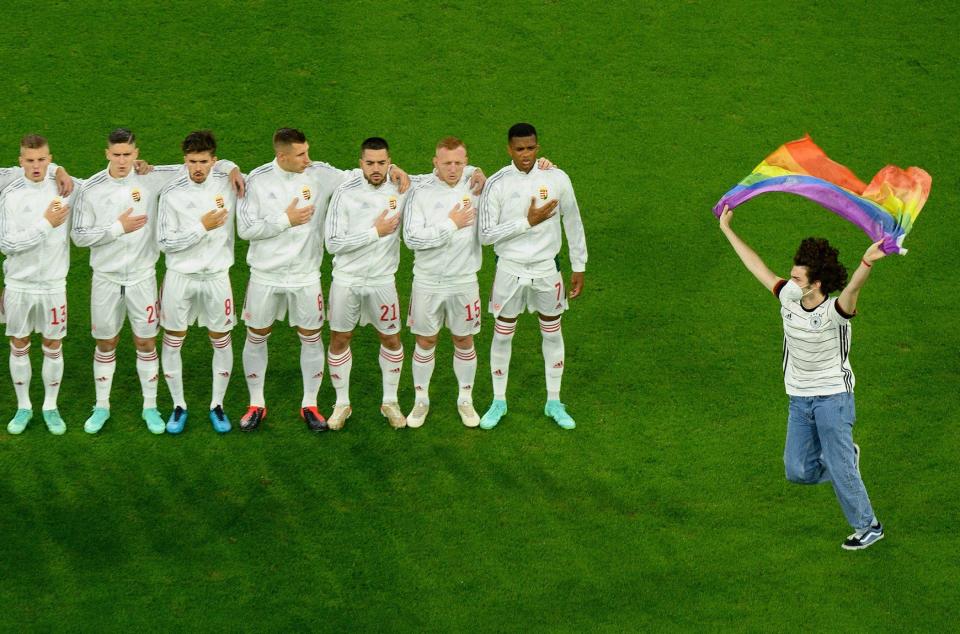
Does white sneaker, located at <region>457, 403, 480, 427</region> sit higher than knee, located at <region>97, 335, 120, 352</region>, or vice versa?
knee, located at <region>97, 335, 120, 352</region>

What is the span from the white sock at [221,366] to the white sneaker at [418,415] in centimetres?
149

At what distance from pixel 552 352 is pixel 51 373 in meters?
3.94

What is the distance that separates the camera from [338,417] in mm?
11273

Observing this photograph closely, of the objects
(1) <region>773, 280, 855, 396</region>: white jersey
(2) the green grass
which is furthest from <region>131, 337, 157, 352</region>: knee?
(1) <region>773, 280, 855, 396</region>: white jersey

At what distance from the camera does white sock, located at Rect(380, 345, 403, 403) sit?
36.9ft

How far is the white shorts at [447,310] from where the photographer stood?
10.9 meters

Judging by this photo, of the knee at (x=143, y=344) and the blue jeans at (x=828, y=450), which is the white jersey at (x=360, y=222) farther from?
the blue jeans at (x=828, y=450)

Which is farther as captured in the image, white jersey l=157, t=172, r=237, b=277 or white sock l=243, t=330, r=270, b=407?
white sock l=243, t=330, r=270, b=407

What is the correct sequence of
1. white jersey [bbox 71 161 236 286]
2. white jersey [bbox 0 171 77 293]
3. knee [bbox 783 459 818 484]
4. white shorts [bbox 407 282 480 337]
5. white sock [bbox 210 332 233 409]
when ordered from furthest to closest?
white sock [bbox 210 332 233 409] < white shorts [bbox 407 282 480 337] < white jersey [bbox 71 161 236 286] < white jersey [bbox 0 171 77 293] < knee [bbox 783 459 818 484]

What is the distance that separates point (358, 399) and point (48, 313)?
257 cm

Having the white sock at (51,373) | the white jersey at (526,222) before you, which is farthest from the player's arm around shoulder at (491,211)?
the white sock at (51,373)

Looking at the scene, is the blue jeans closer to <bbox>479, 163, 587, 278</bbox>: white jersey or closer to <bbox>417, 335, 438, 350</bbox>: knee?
<bbox>479, 163, 587, 278</bbox>: white jersey

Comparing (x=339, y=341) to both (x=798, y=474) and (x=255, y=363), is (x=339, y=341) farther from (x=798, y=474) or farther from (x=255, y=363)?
(x=798, y=474)

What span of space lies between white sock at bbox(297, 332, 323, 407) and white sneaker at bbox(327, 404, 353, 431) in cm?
18
